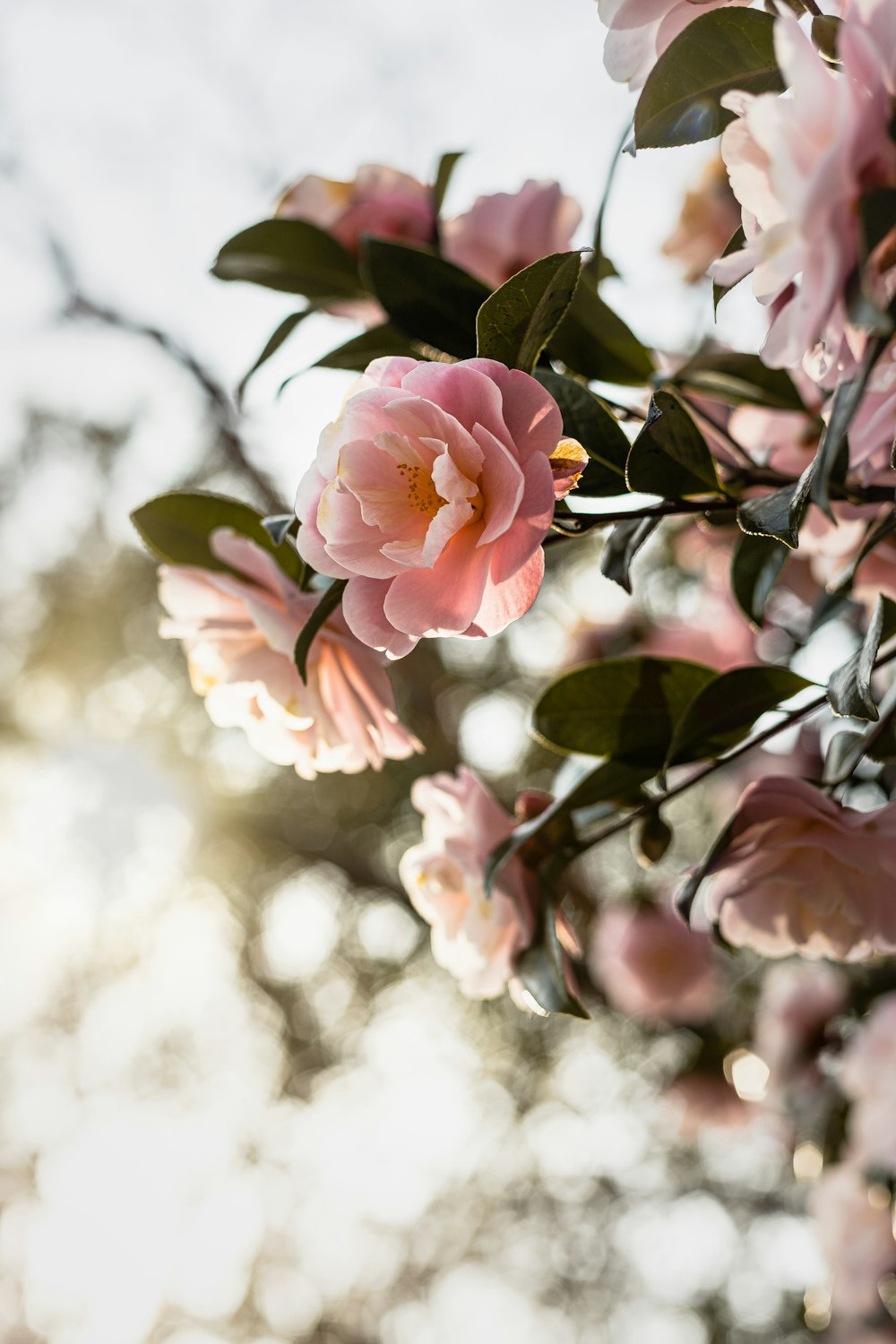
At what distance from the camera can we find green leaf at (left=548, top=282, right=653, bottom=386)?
610 millimetres

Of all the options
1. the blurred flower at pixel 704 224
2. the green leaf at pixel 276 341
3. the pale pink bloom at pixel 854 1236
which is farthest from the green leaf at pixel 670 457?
the pale pink bloom at pixel 854 1236

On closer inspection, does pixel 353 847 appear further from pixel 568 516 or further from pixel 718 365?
pixel 568 516

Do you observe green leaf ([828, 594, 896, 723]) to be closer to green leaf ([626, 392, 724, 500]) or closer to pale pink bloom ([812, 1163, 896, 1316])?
green leaf ([626, 392, 724, 500])

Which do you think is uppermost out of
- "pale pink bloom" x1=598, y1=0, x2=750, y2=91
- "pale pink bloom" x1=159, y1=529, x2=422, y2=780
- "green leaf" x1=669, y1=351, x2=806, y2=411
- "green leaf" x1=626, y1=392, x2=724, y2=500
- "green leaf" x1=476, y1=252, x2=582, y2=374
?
"pale pink bloom" x1=598, y1=0, x2=750, y2=91

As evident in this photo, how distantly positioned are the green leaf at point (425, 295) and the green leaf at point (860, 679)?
0.23 meters

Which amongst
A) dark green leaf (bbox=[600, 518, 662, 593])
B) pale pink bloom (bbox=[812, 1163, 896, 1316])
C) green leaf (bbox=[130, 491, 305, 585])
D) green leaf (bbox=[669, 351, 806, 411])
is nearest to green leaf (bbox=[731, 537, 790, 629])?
green leaf (bbox=[669, 351, 806, 411])

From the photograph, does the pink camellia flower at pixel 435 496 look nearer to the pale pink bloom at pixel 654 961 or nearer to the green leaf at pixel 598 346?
the green leaf at pixel 598 346

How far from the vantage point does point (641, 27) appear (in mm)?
460

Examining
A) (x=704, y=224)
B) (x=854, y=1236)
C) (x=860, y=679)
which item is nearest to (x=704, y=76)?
(x=860, y=679)

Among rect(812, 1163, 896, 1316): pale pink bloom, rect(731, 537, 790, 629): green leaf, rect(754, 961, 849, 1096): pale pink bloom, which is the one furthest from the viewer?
rect(754, 961, 849, 1096): pale pink bloom

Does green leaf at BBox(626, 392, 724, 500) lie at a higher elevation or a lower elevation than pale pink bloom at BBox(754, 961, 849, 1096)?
higher

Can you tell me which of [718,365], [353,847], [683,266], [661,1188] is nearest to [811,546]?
[718,365]

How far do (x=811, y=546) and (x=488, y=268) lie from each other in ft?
1.07

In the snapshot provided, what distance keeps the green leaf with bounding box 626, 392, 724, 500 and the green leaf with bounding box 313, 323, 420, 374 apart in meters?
0.23
